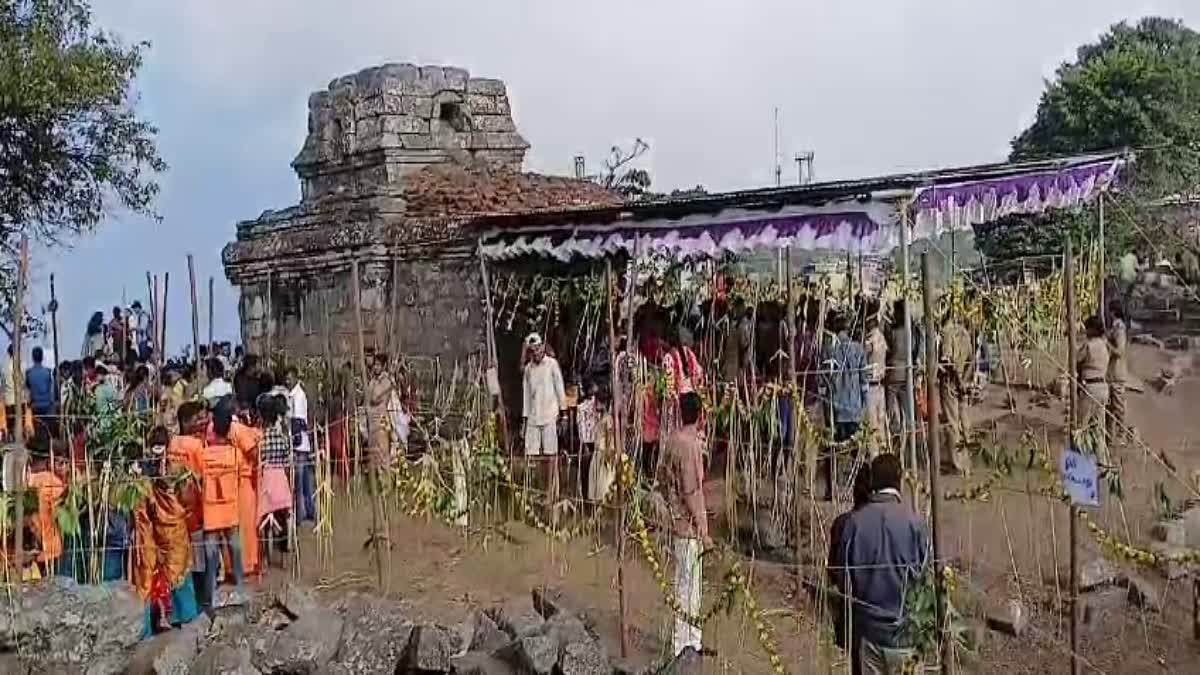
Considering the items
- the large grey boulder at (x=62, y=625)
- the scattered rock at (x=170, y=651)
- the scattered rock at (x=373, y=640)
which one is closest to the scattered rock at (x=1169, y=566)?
the scattered rock at (x=373, y=640)

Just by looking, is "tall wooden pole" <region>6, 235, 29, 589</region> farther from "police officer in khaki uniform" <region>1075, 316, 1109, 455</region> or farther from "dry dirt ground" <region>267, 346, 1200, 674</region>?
"police officer in khaki uniform" <region>1075, 316, 1109, 455</region>

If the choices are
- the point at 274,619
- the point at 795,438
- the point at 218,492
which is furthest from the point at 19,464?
the point at 795,438

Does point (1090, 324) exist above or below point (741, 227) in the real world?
below

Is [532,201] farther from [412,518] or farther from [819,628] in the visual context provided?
[819,628]

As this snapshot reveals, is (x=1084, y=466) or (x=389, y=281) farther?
(x=389, y=281)

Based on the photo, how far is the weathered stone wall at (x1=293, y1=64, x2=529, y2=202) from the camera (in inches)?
568

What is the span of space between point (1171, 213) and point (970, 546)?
9685 mm

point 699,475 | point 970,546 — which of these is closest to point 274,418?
point 699,475

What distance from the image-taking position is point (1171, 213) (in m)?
17.8

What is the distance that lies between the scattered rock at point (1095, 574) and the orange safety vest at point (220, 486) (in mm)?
5298

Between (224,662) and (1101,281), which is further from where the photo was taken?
(1101,281)

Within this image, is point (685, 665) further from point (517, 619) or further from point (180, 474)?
point (180, 474)

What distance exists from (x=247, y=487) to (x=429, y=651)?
213cm

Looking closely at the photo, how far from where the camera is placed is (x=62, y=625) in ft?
26.3
